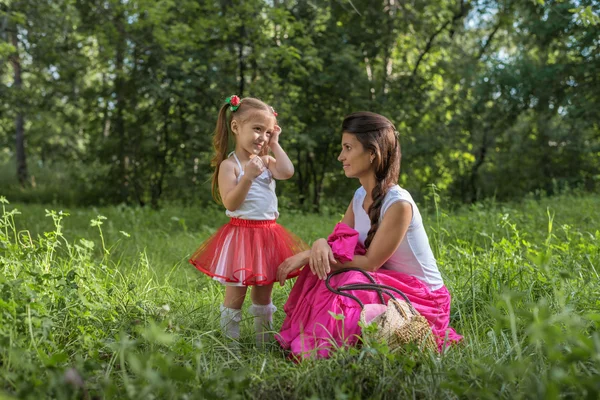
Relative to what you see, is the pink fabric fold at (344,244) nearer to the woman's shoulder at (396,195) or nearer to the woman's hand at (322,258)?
the woman's hand at (322,258)

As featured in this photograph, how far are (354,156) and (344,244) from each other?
1.47 ft

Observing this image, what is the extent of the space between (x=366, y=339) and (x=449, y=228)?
11.1 ft

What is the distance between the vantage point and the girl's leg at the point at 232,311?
2.97m

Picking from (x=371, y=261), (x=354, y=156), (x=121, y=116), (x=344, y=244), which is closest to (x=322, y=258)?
(x=344, y=244)

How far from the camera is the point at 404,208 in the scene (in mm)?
2684

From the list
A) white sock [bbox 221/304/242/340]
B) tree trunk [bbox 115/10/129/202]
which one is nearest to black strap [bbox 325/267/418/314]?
white sock [bbox 221/304/242/340]

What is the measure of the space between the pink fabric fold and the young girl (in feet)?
1.09

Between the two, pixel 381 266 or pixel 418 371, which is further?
pixel 381 266

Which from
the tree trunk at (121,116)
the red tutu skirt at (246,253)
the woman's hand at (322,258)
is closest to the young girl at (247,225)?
the red tutu skirt at (246,253)

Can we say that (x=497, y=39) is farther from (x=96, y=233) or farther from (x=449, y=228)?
(x=96, y=233)

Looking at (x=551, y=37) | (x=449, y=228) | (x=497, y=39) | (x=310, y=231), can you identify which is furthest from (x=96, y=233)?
(x=497, y=39)

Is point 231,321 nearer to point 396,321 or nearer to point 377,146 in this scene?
point 396,321

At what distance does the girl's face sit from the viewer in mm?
2975

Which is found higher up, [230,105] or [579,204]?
[230,105]
